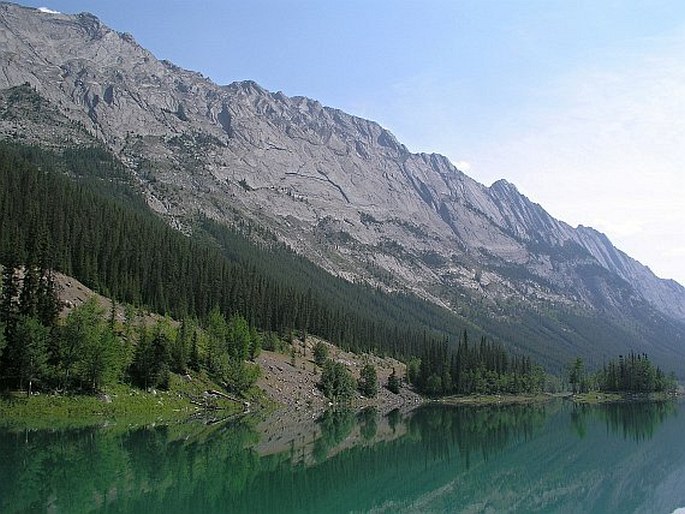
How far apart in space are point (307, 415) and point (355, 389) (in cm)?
3454

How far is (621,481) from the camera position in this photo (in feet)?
175

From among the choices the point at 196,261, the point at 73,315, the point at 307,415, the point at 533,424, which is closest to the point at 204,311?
the point at 196,261

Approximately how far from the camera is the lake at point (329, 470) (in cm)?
3772

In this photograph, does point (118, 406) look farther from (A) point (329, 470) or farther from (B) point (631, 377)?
(B) point (631, 377)

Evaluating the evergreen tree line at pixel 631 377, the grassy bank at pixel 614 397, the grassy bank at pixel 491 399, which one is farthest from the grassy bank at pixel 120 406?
the evergreen tree line at pixel 631 377

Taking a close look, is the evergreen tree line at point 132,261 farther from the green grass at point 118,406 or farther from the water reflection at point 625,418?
the water reflection at point 625,418

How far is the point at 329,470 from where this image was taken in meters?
50.4

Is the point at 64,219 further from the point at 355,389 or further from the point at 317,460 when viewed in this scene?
the point at 317,460

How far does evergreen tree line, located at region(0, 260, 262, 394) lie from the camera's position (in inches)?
2571

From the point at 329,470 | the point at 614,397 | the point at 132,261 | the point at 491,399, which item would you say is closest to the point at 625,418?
the point at 491,399

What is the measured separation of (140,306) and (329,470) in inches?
2848

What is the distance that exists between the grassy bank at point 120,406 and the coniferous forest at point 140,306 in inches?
93.4

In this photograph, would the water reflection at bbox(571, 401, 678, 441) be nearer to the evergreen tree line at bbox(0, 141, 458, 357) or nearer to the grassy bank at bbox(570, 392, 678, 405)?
the grassy bank at bbox(570, 392, 678, 405)

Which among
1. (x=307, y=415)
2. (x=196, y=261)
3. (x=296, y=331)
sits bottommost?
(x=307, y=415)
